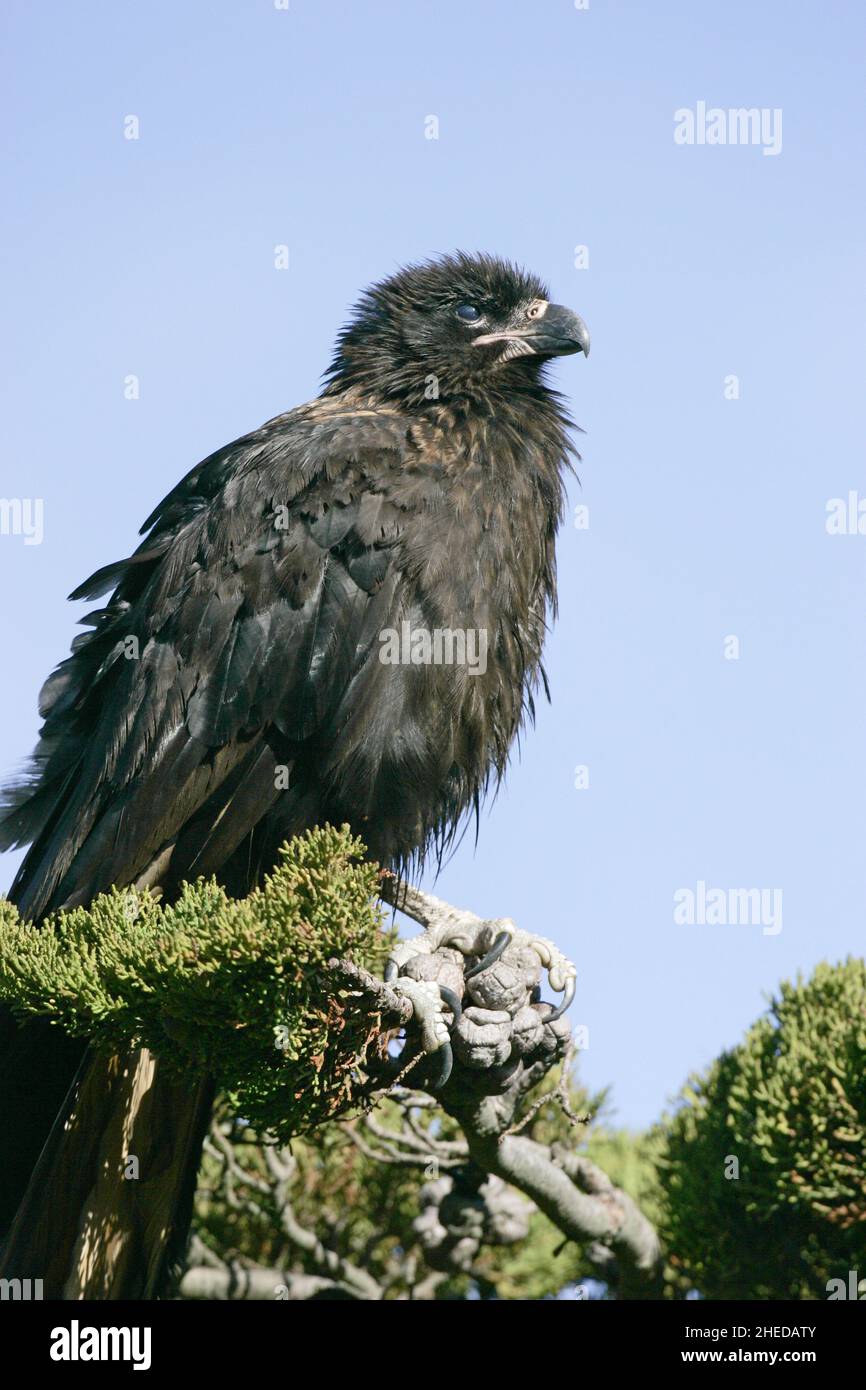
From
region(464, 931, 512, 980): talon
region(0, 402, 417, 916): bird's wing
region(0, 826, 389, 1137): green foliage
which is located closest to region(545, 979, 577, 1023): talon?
region(464, 931, 512, 980): talon

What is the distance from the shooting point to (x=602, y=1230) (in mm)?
5266

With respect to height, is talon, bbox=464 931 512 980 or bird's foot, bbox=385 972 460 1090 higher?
talon, bbox=464 931 512 980

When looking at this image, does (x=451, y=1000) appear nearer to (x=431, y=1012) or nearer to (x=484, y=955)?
(x=431, y=1012)

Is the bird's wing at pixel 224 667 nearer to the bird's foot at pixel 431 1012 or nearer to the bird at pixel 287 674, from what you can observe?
the bird at pixel 287 674

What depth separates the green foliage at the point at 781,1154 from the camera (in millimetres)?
5141

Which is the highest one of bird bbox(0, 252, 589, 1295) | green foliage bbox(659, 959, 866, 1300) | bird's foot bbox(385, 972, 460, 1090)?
bird bbox(0, 252, 589, 1295)

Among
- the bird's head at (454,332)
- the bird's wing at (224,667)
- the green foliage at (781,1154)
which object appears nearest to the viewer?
the bird's wing at (224,667)

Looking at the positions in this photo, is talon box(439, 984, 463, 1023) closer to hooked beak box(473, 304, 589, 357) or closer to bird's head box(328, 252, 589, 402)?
bird's head box(328, 252, 589, 402)

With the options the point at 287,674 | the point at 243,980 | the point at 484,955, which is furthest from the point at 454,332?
the point at 243,980

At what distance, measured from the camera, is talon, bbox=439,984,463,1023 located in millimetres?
3967

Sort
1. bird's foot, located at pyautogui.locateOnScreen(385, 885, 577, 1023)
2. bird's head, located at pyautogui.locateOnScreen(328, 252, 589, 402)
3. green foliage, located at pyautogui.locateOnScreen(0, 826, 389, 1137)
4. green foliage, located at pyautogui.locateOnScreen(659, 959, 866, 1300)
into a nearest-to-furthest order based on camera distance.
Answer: green foliage, located at pyautogui.locateOnScreen(0, 826, 389, 1137) → bird's foot, located at pyautogui.locateOnScreen(385, 885, 577, 1023) → green foliage, located at pyautogui.locateOnScreen(659, 959, 866, 1300) → bird's head, located at pyautogui.locateOnScreen(328, 252, 589, 402)

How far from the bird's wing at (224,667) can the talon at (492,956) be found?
40.0 inches

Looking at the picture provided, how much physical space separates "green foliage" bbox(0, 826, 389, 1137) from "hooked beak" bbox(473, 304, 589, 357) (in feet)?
10.8

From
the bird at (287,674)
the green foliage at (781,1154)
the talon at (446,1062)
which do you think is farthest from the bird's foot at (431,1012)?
the green foliage at (781,1154)
